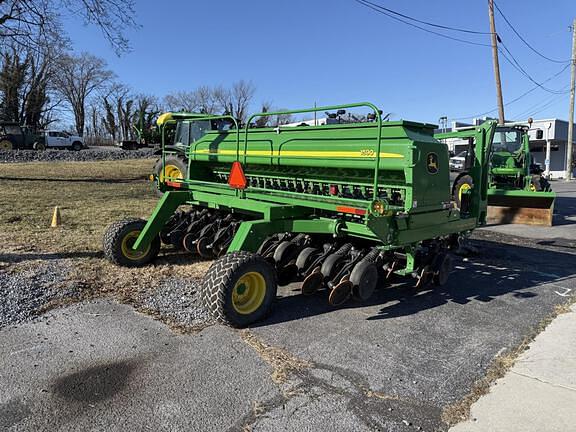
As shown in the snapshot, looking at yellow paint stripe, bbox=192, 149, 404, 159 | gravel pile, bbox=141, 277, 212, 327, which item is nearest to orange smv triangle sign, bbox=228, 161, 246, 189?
yellow paint stripe, bbox=192, 149, 404, 159

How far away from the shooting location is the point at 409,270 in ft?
14.6

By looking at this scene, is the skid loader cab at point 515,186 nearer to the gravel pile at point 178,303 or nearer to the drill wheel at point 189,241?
the drill wheel at point 189,241

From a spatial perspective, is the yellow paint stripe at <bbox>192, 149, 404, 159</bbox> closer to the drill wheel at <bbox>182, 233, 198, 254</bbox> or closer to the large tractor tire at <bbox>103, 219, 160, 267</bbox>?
the drill wheel at <bbox>182, 233, 198, 254</bbox>

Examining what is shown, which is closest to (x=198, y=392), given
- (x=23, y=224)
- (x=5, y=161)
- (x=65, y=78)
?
(x=23, y=224)

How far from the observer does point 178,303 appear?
4.45 meters

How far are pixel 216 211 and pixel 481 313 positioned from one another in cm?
345

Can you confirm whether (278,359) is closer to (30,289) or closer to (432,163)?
(432,163)

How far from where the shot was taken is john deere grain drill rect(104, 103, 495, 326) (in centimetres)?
405

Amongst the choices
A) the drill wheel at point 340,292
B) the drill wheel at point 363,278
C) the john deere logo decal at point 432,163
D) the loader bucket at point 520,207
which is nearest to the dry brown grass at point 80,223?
the drill wheel at point 340,292

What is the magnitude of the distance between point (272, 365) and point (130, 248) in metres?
2.96

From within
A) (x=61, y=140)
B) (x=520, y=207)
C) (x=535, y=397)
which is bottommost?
(x=535, y=397)

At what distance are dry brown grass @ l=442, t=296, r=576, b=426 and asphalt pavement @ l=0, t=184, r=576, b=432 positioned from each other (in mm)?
44

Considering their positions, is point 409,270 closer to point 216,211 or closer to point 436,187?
point 436,187

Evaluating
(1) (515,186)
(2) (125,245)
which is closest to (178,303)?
(2) (125,245)
